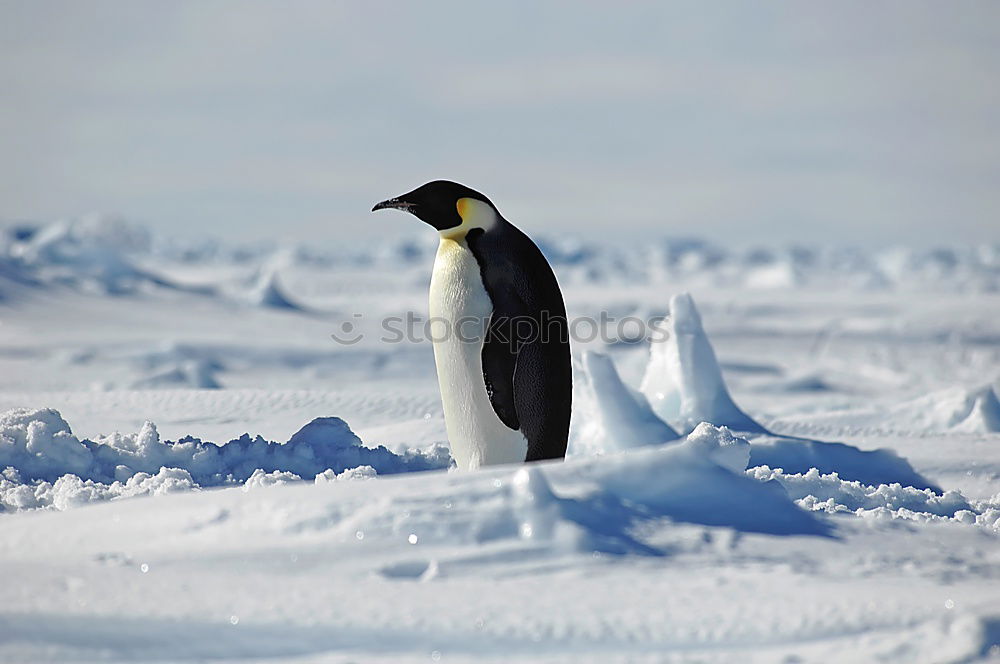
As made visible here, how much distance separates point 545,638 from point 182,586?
0.80m

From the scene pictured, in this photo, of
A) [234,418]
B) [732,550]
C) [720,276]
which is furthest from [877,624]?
[720,276]

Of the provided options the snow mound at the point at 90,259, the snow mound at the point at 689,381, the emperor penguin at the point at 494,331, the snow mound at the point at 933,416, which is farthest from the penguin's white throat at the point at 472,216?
the snow mound at the point at 90,259

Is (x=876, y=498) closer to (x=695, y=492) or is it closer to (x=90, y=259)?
(x=695, y=492)

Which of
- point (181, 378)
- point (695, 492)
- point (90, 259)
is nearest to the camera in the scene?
point (695, 492)

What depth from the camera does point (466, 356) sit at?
4.16m

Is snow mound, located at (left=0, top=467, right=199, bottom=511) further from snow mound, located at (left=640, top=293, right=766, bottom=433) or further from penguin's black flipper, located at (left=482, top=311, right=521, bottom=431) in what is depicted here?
snow mound, located at (left=640, top=293, right=766, bottom=433)

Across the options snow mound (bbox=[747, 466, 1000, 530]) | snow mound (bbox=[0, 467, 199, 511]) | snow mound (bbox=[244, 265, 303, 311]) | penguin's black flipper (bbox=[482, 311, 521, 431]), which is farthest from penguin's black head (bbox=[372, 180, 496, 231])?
snow mound (bbox=[244, 265, 303, 311])

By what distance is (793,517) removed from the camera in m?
2.87

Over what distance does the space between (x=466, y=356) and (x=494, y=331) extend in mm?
162

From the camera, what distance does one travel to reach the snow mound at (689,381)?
629 cm

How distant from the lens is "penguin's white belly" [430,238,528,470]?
4.09 meters

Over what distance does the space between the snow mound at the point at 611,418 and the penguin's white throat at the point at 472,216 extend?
1.80m

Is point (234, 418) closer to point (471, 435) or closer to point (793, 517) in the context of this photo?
point (471, 435)

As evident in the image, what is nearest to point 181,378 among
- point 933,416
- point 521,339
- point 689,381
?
point 689,381
